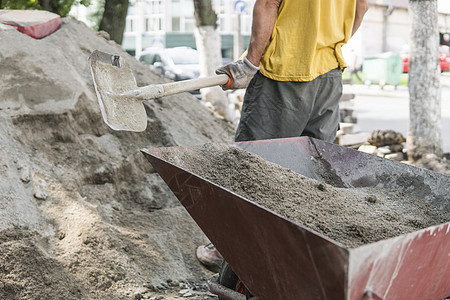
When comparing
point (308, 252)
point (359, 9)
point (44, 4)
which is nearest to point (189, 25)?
point (44, 4)

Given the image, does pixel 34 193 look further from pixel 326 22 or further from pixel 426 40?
pixel 426 40

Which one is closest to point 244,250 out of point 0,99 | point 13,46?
point 0,99

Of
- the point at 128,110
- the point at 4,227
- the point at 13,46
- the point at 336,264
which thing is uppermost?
the point at 13,46

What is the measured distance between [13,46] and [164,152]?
7.89 ft

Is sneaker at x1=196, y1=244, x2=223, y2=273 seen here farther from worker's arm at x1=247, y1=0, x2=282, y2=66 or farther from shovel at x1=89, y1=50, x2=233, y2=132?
worker's arm at x1=247, y1=0, x2=282, y2=66

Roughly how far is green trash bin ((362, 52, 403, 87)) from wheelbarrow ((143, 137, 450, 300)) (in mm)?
17252

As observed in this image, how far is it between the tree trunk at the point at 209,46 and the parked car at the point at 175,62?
7803 millimetres

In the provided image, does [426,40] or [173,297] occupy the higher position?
[426,40]

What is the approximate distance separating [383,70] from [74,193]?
57.5 feet

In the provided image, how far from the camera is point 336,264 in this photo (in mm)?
1665

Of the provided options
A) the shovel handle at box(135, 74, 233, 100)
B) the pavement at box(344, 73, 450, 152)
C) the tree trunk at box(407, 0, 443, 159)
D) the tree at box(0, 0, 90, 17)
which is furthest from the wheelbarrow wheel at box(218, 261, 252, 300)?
the pavement at box(344, 73, 450, 152)

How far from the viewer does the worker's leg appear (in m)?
3.49

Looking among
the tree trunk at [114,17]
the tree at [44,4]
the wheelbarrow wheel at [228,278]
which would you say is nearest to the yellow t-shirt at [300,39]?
the wheelbarrow wheel at [228,278]

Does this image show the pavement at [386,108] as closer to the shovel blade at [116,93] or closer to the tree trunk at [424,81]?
the tree trunk at [424,81]
